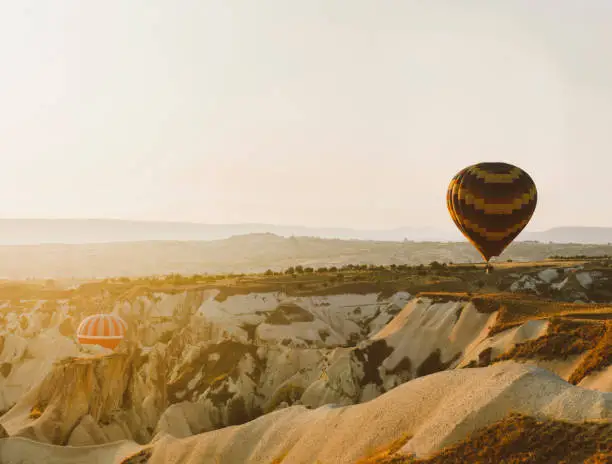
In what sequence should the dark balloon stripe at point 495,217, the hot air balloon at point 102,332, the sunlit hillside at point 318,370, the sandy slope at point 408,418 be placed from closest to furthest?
the sandy slope at point 408,418 → the sunlit hillside at point 318,370 → the dark balloon stripe at point 495,217 → the hot air balloon at point 102,332

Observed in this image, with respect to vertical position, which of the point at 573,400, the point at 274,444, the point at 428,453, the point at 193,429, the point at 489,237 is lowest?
the point at 193,429

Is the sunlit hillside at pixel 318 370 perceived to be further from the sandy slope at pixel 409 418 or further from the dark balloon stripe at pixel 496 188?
the dark balloon stripe at pixel 496 188

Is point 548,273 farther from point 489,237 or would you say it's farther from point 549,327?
point 549,327

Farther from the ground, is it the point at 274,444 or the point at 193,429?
the point at 274,444

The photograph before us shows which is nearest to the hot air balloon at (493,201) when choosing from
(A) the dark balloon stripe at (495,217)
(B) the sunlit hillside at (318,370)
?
(A) the dark balloon stripe at (495,217)

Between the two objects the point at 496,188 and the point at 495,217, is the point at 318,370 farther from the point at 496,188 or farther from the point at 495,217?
the point at 496,188

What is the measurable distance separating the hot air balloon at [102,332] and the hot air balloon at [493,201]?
30013 millimetres

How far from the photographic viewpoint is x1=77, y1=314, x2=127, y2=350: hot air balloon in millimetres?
51756

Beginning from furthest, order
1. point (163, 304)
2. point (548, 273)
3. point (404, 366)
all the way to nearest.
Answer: point (548, 273) → point (163, 304) → point (404, 366)

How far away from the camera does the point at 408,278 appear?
69250 millimetres

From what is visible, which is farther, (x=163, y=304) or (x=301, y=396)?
(x=163, y=304)

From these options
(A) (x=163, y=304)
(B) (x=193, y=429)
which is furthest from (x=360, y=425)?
(A) (x=163, y=304)

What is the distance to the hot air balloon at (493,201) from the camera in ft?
131

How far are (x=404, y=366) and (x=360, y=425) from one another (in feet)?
57.8
